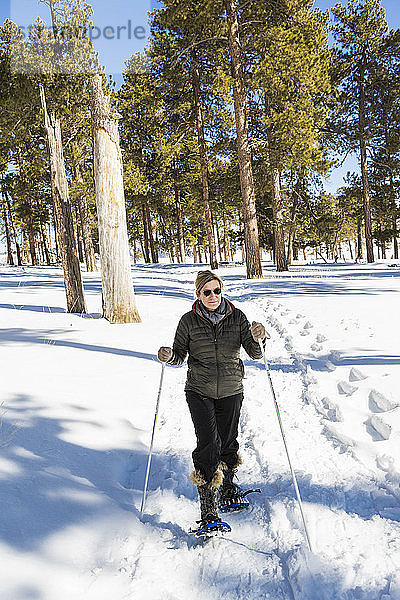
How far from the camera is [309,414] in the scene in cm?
449

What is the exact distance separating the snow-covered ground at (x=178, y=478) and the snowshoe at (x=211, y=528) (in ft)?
0.18

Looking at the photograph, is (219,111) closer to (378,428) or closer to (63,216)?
(63,216)

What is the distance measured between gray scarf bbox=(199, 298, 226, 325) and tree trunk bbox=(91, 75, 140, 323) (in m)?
5.93

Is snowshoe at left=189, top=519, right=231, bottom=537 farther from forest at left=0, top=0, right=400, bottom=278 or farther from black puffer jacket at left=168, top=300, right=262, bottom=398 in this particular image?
forest at left=0, top=0, right=400, bottom=278

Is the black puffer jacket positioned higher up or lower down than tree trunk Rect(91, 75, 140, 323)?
lower down

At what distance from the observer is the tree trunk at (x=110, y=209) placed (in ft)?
27.6

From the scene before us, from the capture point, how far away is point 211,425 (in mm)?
2955

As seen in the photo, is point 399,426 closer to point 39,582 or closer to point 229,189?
point 39,582

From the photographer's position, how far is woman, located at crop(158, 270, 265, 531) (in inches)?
116

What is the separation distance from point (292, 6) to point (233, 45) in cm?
284

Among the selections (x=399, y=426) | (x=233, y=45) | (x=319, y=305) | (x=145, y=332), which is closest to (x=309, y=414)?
(x=399, y=426)

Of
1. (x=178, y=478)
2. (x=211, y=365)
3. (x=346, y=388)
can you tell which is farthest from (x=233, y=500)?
(x=346, y=388)

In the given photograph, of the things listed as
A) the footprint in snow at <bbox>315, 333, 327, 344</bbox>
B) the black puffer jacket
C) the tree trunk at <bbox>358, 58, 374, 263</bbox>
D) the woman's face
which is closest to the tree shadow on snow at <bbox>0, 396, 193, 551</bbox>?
the black puffer jacket

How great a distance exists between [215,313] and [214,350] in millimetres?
260
